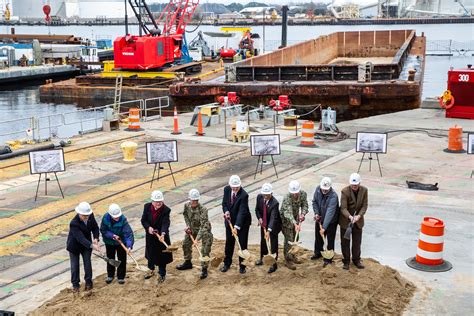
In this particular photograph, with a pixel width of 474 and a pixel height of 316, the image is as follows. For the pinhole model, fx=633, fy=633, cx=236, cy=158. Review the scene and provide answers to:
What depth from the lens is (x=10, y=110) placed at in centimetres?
4569

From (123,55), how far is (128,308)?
119ft

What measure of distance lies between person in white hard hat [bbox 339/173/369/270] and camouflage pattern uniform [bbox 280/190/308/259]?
619 millimetres

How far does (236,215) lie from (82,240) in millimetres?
2347

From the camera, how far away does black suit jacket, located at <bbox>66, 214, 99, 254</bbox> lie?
29.6 feet

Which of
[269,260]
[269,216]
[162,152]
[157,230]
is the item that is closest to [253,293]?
[269,260]

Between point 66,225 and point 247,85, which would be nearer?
point 66,225

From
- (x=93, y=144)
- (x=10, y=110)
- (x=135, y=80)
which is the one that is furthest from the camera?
(x=10, y=110)

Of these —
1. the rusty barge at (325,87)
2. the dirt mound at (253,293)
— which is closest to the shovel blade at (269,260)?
the dirt mound at (253,293)

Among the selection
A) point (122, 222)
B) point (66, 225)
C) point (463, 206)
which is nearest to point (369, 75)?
point (463, 206)

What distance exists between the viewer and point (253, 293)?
8.82 meters

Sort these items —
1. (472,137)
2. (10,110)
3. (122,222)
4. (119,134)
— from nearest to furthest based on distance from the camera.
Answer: (122,222)
(472,137)
(119,134)
(10,110)

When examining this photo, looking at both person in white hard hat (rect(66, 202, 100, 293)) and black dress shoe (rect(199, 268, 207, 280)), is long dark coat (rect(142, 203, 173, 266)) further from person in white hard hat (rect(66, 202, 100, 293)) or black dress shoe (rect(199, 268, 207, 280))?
person in white hard hat (rect(66, 202, 100, 293))

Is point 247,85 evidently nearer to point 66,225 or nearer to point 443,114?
point 443,114

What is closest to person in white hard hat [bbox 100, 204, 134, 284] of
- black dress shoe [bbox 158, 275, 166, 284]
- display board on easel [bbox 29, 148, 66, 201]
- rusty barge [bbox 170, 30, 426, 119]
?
black dress shoe [bbox 158, 275, 166, 284]
